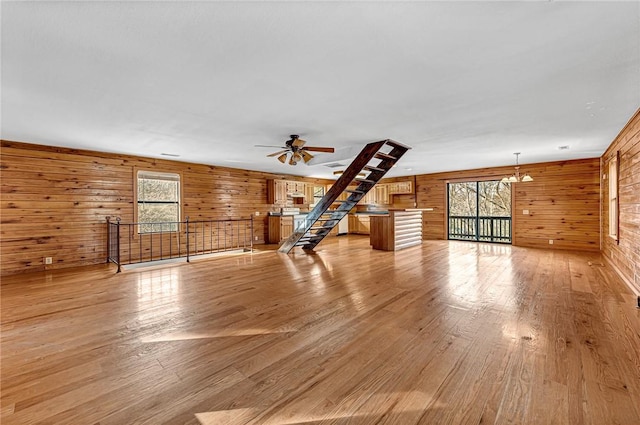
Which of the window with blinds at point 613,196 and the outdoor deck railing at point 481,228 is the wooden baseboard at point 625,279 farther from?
the outdoor deck railing at point 481,228

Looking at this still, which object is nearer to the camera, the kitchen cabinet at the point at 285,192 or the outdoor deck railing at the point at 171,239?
the outdoor deck railing at the point at 171,239

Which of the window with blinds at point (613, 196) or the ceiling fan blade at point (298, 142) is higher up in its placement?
the ceiling fan blade at point (298, 142)

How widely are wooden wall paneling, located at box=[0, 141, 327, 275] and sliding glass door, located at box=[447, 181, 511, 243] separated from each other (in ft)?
28.6

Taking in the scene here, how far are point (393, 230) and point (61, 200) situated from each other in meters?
7.21

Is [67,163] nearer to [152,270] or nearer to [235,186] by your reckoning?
[152,270]

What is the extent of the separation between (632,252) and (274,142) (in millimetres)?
5763

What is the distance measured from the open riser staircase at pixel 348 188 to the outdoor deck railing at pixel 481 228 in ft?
14.5

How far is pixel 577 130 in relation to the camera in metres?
4.48

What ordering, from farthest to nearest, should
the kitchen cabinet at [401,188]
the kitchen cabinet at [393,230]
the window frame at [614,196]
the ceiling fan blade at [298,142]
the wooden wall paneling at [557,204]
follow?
the kitchen cabinet at [401,188] → the kitchen cabinet at [393,230] → the wooden wall paneling at [557,204] → the window frame at [614,196] → the ceiling fan blade at [298,142]

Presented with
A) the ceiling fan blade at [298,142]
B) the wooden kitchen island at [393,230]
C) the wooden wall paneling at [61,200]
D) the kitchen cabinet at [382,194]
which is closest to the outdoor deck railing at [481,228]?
the kitchen cabinet at [382,194]

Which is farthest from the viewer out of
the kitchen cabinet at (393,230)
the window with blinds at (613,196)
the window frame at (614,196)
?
the kitchen cabinet at (393,230)

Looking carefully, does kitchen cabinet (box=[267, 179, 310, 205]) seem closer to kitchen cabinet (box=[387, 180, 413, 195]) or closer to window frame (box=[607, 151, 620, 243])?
kitchen cabinet (box=[387, 180, 413, 195])

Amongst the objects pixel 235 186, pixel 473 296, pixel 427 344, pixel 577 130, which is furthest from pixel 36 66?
pixel 577 130

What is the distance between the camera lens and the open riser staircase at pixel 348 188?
17.5 feet
